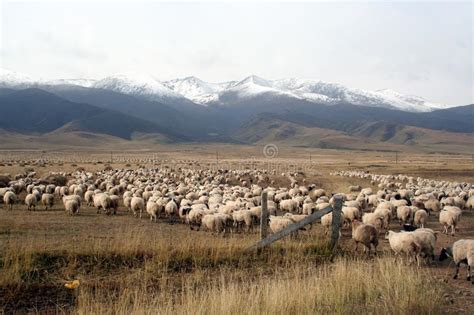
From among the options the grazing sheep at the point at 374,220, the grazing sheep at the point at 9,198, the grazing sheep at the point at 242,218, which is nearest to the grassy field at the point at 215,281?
the grazing sheep at the point at 374,220

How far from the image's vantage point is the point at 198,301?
6391mm

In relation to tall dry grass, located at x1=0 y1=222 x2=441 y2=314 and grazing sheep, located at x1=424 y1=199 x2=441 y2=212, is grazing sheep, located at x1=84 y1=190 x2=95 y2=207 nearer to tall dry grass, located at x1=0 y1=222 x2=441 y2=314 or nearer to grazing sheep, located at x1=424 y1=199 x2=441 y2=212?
tall dry grass, located at x1=0 y1=222 x2=441 y2=314

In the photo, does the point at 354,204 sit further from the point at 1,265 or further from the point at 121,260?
the point at 1,265

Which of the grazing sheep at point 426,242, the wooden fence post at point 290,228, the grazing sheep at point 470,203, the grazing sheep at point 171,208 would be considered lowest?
the grazing sheep at point 470,203

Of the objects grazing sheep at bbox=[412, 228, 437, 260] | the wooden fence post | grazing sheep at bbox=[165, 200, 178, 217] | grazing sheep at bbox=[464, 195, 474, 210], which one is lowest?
grazing sheep at bbox=[464, 195, 474, 210]

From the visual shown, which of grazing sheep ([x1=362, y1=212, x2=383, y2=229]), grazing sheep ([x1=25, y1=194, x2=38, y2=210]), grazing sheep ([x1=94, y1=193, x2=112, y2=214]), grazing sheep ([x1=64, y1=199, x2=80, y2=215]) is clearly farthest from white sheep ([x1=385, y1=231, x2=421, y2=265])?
grazing sheep ([x1=25, y1=194, x2=38, y2=210])

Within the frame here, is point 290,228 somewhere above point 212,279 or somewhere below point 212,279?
above

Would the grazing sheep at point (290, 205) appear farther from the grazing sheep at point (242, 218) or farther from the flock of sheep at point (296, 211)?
the grazing sheep at point (242, 218)

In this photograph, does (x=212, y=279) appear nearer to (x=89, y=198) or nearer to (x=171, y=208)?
(x=171, y=208)

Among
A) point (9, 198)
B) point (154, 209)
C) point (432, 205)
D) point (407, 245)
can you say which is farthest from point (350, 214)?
point (9, 198)

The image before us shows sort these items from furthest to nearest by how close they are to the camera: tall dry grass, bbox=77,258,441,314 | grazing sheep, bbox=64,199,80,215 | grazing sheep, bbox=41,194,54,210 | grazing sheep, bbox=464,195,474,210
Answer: grazing sheep, bbox=464,195,474,210 < grazing sheep, bbox=41,194,54,210 < grazing sheep, bbox=64,199,80,215 < tall dry grass, bbox=77,258,441,314

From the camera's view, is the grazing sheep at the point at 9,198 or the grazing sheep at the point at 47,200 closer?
the grazing sheep at the point at 9,198

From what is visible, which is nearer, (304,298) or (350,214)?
(304,298)

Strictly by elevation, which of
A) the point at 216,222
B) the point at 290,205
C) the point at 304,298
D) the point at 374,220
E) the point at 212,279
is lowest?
the point at 290,205
